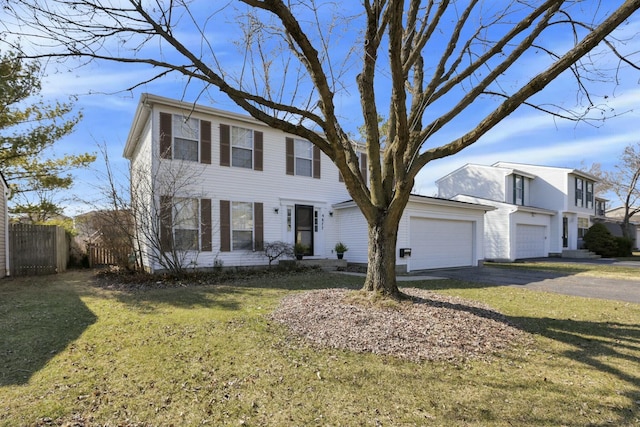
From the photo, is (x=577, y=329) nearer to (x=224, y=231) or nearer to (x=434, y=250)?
(x=434, y=250)

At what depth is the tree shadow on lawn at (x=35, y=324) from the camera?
400cm

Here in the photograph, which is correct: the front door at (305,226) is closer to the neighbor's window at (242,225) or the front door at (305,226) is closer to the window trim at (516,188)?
the neighbor's window at (242,225)

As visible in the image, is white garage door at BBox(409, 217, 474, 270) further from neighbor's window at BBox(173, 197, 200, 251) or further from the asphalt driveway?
neighbor's window at BBox(173, 197, 200, 251)

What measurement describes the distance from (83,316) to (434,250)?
12313 mm

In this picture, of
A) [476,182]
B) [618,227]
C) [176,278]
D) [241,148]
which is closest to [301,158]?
[241,148]

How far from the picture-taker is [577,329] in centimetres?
561

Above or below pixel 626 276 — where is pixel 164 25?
above

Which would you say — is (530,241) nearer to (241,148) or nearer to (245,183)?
(245,183)

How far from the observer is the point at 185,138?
11.6m

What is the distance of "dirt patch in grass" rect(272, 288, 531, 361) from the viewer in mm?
4430

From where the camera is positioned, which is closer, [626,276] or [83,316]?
[83,316]

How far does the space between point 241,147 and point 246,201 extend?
6.56ft

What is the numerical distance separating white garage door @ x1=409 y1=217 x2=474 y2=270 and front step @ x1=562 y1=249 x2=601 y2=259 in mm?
13641

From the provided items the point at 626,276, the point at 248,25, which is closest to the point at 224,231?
the point at 248,25
